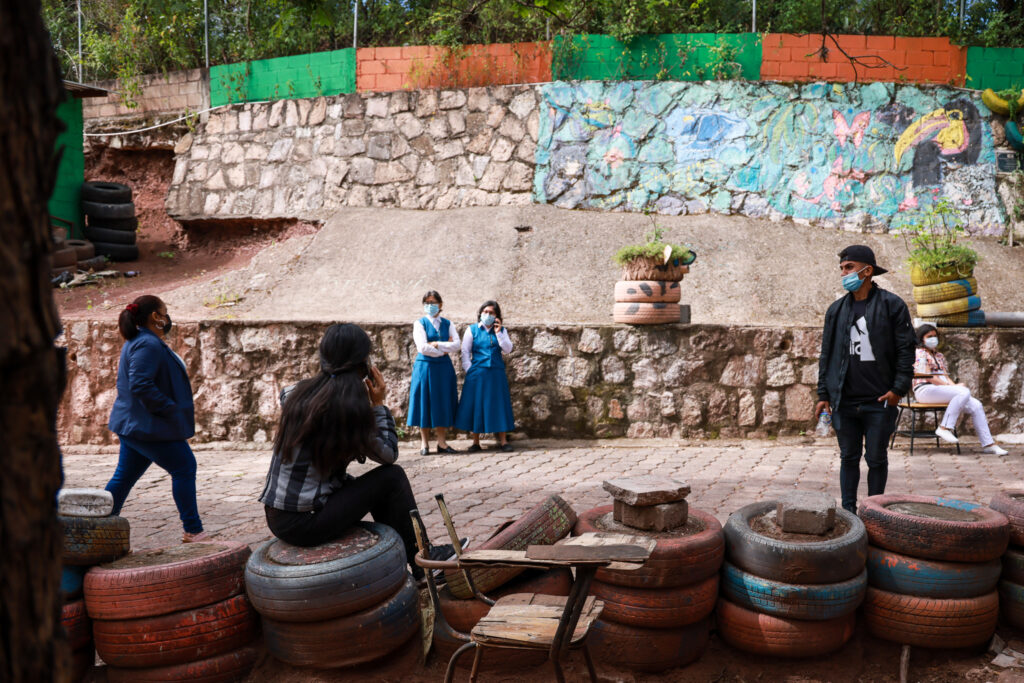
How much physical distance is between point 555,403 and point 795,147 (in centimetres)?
711

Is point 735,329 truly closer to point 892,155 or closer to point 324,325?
point 324,325

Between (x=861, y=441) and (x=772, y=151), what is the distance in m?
9.21

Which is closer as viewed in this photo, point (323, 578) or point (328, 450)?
point (323, 578)

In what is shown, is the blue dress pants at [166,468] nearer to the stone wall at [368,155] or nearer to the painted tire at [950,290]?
the painted tire at [950,290]

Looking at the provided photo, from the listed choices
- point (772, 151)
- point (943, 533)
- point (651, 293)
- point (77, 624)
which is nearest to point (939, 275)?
point (651, 293)

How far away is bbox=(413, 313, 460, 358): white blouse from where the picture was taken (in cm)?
802

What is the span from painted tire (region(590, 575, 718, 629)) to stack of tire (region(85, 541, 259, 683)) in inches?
59.3

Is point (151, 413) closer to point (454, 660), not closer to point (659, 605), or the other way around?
point (454, 660)

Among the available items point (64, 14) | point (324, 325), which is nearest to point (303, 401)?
point (324, 325)

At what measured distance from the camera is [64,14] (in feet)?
59.0

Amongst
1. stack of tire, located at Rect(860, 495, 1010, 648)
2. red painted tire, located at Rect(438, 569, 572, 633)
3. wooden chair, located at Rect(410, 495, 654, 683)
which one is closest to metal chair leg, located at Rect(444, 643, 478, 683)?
wooden chair, located at Rect(410, 495, 654, 683)

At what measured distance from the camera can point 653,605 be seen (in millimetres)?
3178

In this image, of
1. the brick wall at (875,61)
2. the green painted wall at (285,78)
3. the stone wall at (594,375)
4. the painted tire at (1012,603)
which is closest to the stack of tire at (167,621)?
the painted tire at (1012,603)

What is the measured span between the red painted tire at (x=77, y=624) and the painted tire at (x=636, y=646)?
2.01 metres
